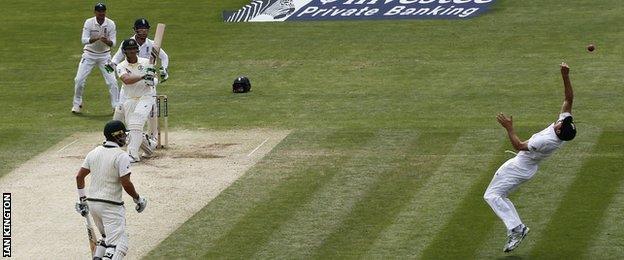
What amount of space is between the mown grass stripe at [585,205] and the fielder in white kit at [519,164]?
1.62 feet

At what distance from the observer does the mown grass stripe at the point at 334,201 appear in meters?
19.0

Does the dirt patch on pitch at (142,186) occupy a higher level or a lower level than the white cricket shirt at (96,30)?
lower

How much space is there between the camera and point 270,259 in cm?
1842

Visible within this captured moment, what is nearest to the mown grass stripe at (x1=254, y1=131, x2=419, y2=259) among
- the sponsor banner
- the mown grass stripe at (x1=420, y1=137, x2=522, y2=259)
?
the mown grass stripe at (x1=420, y1=137, x2=522, y2=259)

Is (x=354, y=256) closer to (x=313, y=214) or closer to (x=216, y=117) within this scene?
(x=313, y=214)

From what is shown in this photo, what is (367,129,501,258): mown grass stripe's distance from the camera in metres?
18.9

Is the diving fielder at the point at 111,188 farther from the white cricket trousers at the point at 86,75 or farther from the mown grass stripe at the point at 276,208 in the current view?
the white cricket trousers at the point at 86,75

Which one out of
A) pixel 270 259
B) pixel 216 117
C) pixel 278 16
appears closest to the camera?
pixel 270 259

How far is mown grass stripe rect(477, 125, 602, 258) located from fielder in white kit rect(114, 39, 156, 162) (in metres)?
6.49

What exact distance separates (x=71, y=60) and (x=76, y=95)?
5759mm

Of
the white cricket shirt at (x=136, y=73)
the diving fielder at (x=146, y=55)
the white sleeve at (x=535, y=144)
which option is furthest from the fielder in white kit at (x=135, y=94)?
the white sleeve at (x=535, y=144)

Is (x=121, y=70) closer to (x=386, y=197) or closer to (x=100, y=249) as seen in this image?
(x=386, y=197)

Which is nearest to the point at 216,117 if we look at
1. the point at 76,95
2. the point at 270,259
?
the point at 76,95

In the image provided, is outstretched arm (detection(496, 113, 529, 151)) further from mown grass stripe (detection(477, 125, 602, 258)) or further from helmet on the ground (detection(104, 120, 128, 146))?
helmet on the ground (detection(104, 120, 128, 146))
